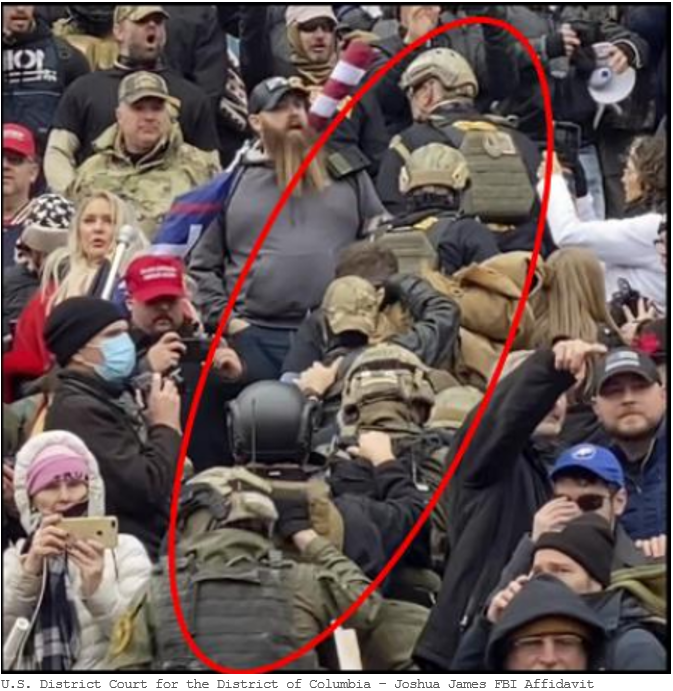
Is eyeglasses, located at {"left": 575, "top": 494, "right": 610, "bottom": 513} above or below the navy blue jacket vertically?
above

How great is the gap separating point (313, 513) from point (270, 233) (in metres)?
4.30

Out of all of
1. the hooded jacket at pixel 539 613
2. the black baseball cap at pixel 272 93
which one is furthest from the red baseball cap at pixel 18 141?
the hooded jacket at pixel 539 613

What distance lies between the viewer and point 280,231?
23.2 m

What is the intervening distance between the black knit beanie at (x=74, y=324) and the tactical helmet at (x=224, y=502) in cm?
194

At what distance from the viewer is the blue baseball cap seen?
757 inches

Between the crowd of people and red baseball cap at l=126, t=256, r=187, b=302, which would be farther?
red baseball cap at l=126, t=256, r=187, b=302

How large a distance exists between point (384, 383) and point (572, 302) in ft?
5.50

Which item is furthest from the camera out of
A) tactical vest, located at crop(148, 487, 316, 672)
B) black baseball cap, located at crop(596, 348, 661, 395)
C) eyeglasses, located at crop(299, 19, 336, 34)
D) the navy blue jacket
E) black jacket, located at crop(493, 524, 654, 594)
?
eyeglasses, located at crop(299, 19, 336, 34)

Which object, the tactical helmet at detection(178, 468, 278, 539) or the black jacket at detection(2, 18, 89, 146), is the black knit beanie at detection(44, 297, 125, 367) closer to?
the tactical helmet at detection(178, 468, 278, 539)

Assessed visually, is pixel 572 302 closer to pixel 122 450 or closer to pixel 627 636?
pixel 122 450

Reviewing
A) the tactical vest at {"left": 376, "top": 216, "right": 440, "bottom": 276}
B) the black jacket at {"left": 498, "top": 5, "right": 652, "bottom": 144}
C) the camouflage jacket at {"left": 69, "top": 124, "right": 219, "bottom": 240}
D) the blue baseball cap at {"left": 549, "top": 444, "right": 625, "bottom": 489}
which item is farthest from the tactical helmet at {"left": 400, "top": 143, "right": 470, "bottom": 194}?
the blue baseball cap at {"left": 549, "top": 444, "right": 625, "bottom": 489}

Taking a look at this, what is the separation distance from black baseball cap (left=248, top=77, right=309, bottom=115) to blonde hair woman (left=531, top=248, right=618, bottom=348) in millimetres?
2184

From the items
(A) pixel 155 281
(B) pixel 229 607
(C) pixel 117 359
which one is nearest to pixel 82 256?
(A) pixel 155 281
